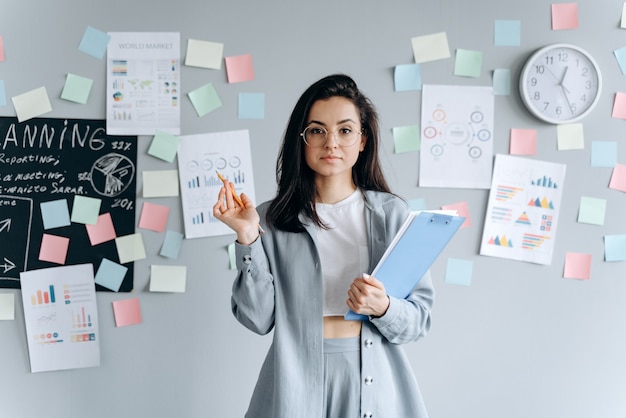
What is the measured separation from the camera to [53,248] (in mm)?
2111

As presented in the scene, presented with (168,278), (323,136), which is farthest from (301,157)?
(168,278)

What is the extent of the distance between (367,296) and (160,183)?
102 centimetres

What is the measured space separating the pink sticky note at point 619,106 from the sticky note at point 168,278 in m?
1.43

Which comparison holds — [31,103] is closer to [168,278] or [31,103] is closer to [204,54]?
[204,54]

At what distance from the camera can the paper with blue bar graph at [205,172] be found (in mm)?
2121

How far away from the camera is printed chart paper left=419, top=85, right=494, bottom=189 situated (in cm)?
216

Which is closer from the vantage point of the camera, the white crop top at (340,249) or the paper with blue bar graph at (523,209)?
the white crop top at (340,249)

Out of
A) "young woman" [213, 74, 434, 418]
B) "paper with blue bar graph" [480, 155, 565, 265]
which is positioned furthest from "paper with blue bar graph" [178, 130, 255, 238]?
"paper with blue bar graph" [480, 155, 565, 265]

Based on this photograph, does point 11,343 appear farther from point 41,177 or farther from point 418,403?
point 418,403

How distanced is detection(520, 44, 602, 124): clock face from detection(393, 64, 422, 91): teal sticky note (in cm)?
32

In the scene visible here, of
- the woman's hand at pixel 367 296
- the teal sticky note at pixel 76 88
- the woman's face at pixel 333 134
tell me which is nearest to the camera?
the woman's hand at pixel 367 296

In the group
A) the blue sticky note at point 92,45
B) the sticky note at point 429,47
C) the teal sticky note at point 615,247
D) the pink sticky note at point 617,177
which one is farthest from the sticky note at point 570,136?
→ the blue sticky note at point 92,45

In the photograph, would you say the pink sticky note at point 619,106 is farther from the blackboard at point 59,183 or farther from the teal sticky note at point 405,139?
the blackboard at point 59,183

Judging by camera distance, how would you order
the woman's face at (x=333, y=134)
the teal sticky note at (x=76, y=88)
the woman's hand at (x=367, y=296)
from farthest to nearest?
the teal sticky note at (x=76, y=88)
the woman's face at (x=333, y=134)
the woman's hand at (x=367, y=296)
